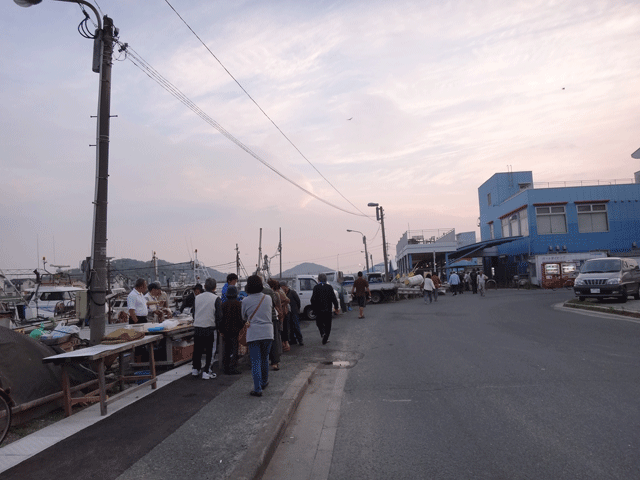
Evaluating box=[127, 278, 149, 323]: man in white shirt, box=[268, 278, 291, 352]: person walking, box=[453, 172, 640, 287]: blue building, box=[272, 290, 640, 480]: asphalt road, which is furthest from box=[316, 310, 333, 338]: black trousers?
box=[453, 172, 640, 287]: blue building

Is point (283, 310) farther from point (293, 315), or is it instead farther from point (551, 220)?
point (551, 220)

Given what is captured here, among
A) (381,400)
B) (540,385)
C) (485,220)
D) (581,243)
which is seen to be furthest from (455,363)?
(485,220)

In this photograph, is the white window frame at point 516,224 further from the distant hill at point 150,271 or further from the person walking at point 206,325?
the person walking at point 206,325

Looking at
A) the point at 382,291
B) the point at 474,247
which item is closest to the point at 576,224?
the point at 474,247

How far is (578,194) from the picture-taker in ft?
138

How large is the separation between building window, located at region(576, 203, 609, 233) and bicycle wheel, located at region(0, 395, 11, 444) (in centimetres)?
4470

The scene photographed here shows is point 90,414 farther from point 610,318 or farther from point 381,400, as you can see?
point 610,318

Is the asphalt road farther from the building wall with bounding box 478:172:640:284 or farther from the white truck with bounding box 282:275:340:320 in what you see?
the building wall with bounding box 478:172:640:284

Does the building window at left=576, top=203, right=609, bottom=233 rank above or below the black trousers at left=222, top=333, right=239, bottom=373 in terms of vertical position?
above

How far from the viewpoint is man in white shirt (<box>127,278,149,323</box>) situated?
10.2 m

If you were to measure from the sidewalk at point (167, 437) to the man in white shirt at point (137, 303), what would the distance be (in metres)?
2.96

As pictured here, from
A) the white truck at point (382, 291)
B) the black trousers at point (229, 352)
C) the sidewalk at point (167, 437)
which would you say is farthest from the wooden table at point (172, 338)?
the white truck at point (382, 291)

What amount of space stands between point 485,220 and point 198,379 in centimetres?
5370

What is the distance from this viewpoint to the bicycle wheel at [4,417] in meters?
5.20
